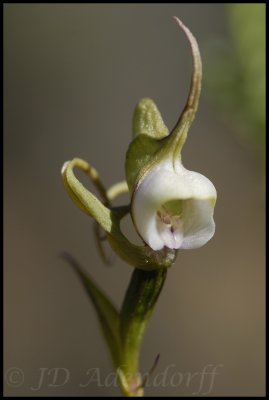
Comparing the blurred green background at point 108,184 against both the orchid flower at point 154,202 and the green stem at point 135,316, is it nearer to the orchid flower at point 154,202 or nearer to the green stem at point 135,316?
the green stem at point 135,316

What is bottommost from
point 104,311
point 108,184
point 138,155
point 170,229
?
point 108,184

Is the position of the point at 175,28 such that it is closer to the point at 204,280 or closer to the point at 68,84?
the point at 68,84

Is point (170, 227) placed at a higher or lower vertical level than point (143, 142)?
lower

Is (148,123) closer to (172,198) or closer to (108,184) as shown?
(172,198)

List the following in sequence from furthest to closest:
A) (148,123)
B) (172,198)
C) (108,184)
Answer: (108,184), (148,123), (172,198)

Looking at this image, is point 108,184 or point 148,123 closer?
point 148,123

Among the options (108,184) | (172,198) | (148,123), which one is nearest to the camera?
(172,198)

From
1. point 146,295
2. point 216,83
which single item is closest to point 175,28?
point 216,83

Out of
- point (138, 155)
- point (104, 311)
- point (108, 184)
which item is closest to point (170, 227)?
point (138, 155)
